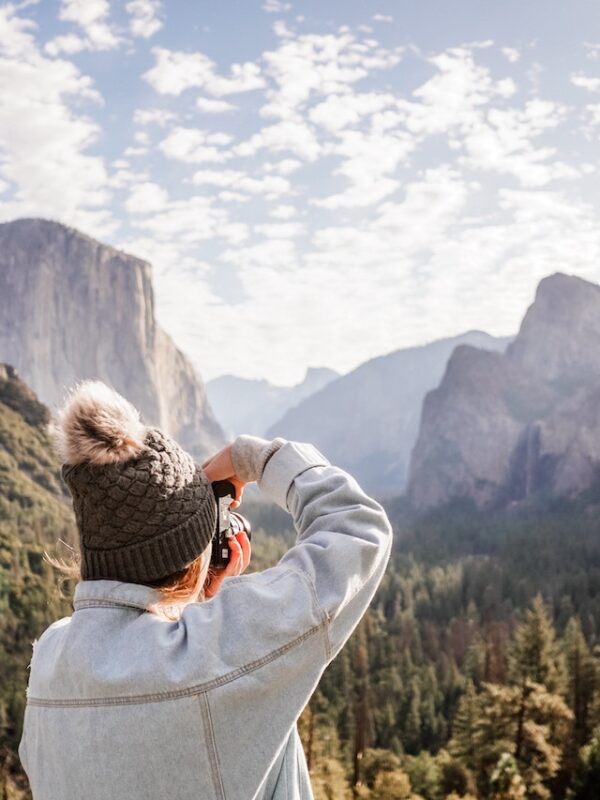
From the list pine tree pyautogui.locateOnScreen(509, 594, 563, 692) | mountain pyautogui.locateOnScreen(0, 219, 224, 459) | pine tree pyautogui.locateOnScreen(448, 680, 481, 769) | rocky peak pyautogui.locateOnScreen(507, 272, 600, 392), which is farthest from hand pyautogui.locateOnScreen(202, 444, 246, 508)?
rocky peak pyautogui.locateOnScreen(507, 272, 600, 392)

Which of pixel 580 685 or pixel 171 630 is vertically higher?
pixel 171 630

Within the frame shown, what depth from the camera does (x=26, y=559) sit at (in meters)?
48.3

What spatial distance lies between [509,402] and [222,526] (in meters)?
134

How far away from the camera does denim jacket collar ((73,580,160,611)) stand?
156 cm

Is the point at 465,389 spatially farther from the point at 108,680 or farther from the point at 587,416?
the point at 108,680

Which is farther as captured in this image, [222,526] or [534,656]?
[534,656]

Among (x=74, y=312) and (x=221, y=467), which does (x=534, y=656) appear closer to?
(x=221, y=467)

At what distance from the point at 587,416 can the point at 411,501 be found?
4427cm

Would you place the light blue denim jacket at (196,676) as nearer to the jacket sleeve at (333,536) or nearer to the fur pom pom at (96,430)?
the jacket sleeve at (333,536)

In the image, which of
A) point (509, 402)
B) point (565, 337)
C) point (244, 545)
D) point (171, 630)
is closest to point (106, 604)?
point (171, 630)

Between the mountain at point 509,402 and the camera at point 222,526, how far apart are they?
115 m

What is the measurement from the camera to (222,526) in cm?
189

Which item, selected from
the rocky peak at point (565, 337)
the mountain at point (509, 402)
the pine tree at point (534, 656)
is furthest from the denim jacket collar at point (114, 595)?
the rocky peak at point (565, 337)

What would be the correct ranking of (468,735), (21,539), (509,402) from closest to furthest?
(468,735), (21,539), (509,402)
